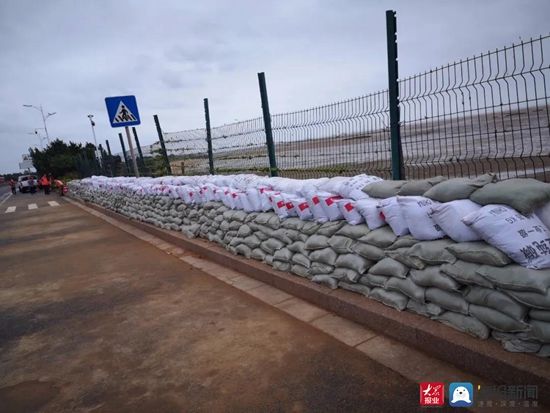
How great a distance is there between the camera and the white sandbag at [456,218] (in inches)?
99.7

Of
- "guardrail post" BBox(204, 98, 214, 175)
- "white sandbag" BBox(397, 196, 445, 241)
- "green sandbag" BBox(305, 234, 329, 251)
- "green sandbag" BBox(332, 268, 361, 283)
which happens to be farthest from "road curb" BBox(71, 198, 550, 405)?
"guardrail post" BBox(204, 98, 214, 175)

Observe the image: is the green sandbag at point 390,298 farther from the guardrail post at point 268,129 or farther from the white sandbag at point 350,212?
the guardrail post at point 268,129

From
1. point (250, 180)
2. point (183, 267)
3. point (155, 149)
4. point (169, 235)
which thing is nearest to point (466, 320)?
point (250, 180)

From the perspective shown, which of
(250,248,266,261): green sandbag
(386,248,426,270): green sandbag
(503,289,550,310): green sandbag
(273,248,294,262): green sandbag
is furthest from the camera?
(250,248,266,261): green sandbag

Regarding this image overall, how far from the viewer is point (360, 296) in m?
3.39

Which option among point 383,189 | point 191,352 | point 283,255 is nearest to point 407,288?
point 383,189

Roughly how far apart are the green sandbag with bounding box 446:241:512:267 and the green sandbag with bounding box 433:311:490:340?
15.8 inches

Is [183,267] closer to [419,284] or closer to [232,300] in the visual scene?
[232,300]

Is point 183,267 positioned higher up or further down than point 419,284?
further down

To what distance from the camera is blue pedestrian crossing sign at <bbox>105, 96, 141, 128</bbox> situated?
29.2 feet

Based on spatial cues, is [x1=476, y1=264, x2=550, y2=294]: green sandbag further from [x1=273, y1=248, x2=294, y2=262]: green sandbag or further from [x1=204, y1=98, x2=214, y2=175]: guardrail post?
[x1=204, y1=98, x2=214, y2=175]: guardrail post

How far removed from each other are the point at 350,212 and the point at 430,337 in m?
1.24

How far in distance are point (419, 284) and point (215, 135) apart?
5292 millimetres

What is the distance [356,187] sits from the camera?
3.58m
